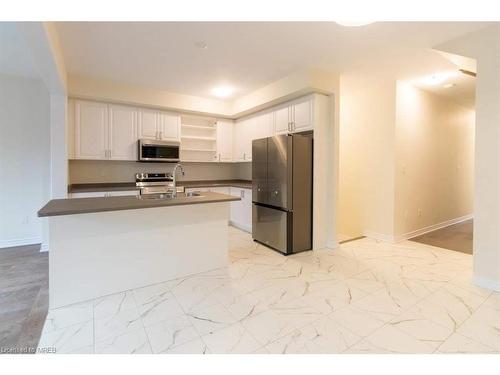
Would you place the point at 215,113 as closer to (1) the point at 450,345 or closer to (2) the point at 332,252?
(2) the point at 332,252

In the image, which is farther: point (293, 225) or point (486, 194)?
point (293, 225)

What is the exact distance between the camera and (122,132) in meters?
4.36

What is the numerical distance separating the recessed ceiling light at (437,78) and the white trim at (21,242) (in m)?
6.40

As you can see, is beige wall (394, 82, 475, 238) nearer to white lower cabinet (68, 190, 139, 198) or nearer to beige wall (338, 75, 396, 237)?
beige wall (338, 75, 396, 237)

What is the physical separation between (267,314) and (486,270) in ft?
7.40

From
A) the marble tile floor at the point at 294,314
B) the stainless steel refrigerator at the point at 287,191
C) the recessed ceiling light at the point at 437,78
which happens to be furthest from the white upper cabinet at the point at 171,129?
the marble tile floor at the point at 294,314

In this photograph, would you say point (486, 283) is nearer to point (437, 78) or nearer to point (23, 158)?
point (437, 78)

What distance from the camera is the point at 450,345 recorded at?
1742 millimetres

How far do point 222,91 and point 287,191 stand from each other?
2.22 meters

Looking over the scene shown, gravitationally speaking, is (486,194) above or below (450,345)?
above

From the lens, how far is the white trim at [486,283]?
8.38ft

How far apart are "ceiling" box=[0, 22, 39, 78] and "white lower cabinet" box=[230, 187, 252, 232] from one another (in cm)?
348

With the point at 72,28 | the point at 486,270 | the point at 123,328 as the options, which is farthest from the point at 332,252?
the point at 72,28
